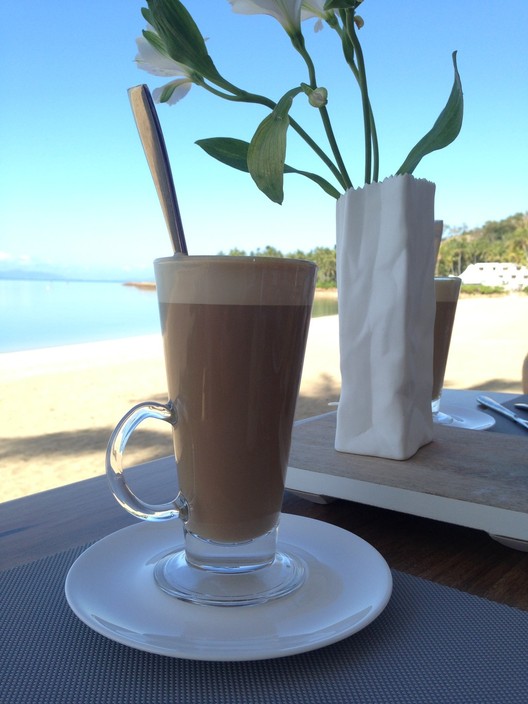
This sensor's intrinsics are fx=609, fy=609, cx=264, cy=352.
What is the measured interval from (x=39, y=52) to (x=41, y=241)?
9.51m

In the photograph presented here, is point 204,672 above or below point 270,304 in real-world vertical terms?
below

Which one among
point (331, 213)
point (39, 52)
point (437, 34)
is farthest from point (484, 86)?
point (331, 213)

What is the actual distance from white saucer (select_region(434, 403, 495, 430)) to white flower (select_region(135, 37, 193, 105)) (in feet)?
1.97

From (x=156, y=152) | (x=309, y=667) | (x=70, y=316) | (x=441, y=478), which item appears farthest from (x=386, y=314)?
(x=70, y=316)

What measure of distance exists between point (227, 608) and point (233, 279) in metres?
0.23

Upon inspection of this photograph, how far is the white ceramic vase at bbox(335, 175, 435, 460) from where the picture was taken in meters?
0.68

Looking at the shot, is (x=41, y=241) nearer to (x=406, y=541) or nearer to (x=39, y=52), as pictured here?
(x=39, y=52)

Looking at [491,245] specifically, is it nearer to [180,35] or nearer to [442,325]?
[442,325]

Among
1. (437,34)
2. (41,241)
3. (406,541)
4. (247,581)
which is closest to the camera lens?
(247,581)

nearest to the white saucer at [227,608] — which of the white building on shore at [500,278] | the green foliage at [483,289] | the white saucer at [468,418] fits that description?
the white saucer at [468,418]

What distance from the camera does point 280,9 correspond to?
591 mm

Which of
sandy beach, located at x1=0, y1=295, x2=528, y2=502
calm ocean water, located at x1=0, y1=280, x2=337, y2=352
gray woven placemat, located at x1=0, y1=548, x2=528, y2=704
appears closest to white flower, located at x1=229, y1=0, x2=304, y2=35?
gray woven placemat, located at x1=0, y1=548, x2=528, y2=704

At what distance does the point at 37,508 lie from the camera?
2.11 feet

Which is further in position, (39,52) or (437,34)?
(39,52)
